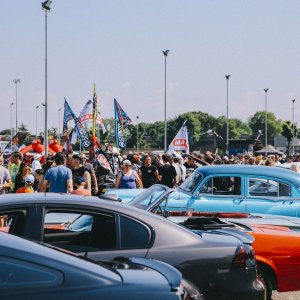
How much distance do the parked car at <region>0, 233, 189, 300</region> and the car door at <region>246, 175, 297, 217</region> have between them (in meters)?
7.17

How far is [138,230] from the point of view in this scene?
5.77m

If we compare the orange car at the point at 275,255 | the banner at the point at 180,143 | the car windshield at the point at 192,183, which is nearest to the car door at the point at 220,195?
the car windshield at the point at 192,183

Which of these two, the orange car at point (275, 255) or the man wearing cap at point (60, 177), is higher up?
the man wearing cap at point (60, 177)

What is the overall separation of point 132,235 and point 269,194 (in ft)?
20.3

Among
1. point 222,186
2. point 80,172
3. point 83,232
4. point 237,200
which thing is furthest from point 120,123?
point 83,232

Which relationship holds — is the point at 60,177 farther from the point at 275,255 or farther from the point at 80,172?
the point at 275,255

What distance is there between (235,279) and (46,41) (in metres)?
26.0

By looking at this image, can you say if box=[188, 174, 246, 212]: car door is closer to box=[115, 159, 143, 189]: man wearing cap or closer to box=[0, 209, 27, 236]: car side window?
box=[115, 159, 143, 189]: man wearing cap

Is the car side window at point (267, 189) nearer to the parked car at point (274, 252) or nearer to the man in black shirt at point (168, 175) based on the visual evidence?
the parked car at point (274, 252)

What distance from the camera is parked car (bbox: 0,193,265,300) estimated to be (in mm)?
5684

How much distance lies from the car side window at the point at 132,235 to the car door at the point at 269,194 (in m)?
5.76

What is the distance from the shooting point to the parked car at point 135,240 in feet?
18.6

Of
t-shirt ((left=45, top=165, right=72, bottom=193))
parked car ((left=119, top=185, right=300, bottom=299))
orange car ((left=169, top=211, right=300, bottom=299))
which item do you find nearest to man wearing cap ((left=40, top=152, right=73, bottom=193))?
t-shirt ((left=45, top=165, right=72, bottom=193))

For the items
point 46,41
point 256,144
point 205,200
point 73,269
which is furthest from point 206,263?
point 256,144
